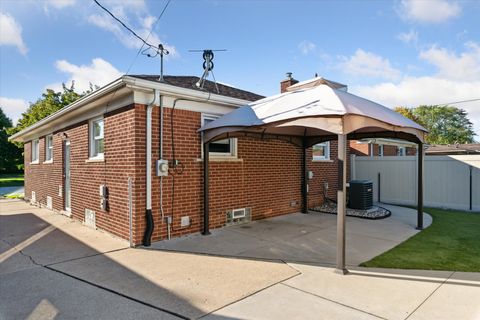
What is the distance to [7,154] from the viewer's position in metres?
38.5

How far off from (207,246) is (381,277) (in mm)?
3128

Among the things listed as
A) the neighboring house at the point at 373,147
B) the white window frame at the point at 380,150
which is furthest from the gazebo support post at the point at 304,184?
the white window frame at the point at 380,150

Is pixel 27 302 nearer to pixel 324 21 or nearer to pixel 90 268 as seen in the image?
pixel 90 268

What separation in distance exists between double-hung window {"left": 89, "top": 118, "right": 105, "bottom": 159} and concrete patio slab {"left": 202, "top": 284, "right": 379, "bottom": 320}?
5.91 m

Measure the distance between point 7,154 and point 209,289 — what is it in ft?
149

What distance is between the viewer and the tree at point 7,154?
3806 cm

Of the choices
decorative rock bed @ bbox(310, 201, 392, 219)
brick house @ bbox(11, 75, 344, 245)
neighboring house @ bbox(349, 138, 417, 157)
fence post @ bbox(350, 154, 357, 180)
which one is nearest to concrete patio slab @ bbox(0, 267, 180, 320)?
brick house @ bbox(11, 75, 344, 245)

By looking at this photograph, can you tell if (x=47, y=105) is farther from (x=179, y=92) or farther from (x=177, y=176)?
(x=177, y=176)

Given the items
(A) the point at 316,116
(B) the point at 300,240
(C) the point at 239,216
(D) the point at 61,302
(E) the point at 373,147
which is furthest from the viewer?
(E) the point at 373,147

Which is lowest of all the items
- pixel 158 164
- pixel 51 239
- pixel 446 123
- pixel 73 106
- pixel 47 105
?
pixel 51 239

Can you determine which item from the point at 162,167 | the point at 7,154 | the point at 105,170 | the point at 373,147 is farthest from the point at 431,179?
the point at 7,154

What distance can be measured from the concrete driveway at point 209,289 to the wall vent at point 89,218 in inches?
80.8

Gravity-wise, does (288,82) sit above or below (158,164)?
above

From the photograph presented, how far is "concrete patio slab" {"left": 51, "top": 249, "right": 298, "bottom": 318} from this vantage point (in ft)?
12.0
